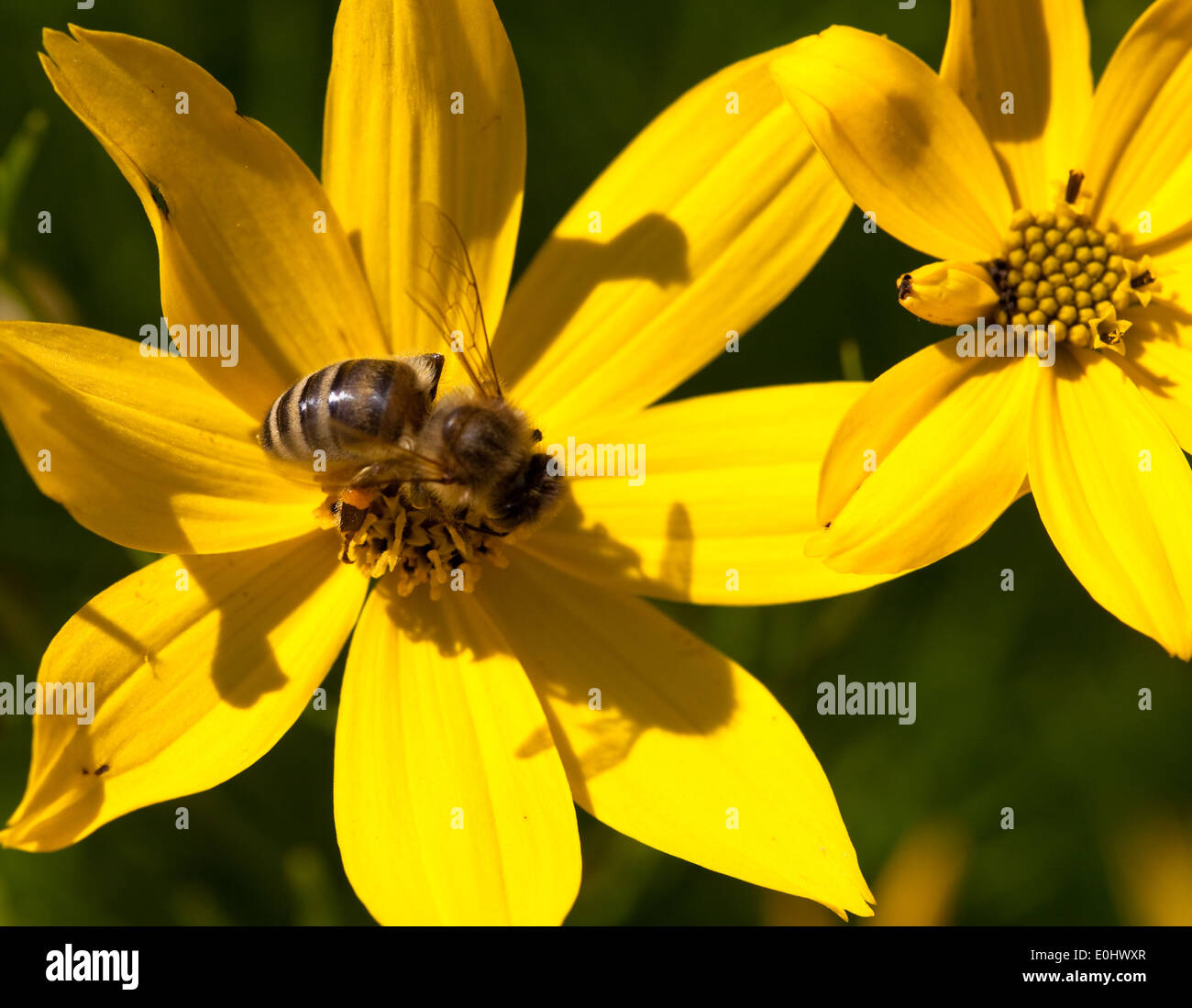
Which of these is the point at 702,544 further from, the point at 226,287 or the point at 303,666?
the point at 226,287

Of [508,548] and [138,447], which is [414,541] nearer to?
[508,548]

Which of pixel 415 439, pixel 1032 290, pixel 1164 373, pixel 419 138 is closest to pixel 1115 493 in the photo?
pixel 1164 373

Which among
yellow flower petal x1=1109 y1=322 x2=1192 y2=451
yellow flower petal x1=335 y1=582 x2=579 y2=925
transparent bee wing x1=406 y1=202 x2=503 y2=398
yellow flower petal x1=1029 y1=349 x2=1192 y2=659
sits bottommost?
yellow flower petal x1=335 y1=582 x2=579 y2=925

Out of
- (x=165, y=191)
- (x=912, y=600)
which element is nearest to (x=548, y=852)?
(x=165, y=191)

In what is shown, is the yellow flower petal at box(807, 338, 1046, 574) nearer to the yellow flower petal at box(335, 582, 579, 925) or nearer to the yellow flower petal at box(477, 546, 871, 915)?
the yellow flower petal at box(477, 546, 871, 915)

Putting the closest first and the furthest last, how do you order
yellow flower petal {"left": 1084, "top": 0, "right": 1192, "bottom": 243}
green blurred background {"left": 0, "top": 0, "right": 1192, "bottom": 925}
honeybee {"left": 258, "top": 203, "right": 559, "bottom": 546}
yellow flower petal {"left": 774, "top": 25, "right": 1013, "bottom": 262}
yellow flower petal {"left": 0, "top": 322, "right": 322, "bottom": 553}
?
1. yellow flower petal {"left": 0, "top": 322, "right": 322, "bottom": 553}
2. honeybee {"left": 258, "top": 203, "right": 559, "bottom": 546}
3. yellow flower petal {"left": 774, "top": 25, "right": 1013, "bottom": 262}
4. yellow flower petal {"left": 1084, "top": 0, "right": 1192, "bottom": 243}
5. green blurred background {"left": 0, "top": 0, "right": 1192, "bottom": 925}

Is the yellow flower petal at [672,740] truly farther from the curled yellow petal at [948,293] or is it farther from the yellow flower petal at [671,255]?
the curled yellow petal at [948,293]

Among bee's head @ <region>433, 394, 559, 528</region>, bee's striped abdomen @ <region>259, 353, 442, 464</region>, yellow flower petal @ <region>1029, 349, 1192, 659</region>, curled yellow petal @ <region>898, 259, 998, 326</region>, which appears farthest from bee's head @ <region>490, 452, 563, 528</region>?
yellow flower petal @ <region>1029, 349, 1192, 659</region>

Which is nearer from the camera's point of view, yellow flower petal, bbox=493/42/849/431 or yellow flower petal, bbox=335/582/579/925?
yellow flower petal, bbox=335/582/579/925
